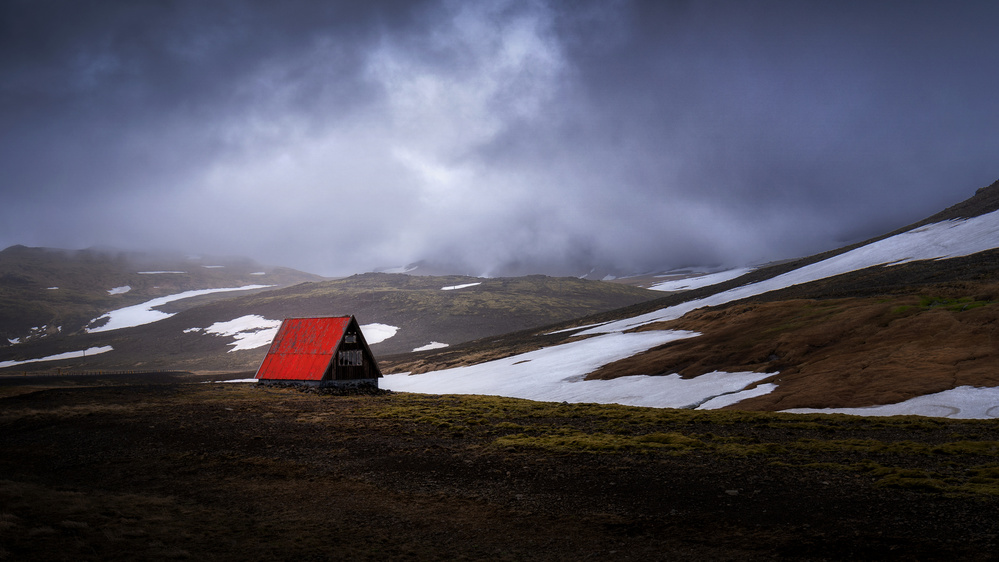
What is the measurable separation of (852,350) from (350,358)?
40745 millimetres

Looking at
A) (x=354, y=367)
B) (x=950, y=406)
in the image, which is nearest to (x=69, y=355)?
(x=354, y=367)

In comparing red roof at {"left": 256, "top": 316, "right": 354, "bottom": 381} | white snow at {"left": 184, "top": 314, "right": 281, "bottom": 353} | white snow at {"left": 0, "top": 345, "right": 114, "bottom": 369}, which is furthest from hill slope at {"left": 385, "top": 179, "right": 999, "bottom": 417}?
white snow at {"left": 0, "top": 345, "right": 114, "bottom": 369}

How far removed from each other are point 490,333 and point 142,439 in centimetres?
15095

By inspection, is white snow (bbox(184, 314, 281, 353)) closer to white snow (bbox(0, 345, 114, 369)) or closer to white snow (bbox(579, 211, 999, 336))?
white snow (bbox(0, 345, 114, 369))

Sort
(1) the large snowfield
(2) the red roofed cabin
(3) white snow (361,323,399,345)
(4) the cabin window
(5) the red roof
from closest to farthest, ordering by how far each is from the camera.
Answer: (1) the large snowfield
(2) the red roofed cabin
(5) the red roof
(4) the cabin window
(3) white snow (361,323,399,345)

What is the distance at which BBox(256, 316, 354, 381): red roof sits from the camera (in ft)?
157

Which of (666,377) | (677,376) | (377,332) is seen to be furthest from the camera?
(377,332)

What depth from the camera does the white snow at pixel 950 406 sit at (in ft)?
72.0

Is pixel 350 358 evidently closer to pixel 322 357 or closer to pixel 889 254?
pixel 322 357

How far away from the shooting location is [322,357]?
48.1 meters

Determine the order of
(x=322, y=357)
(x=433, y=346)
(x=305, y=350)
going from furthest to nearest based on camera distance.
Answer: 1. (x=433, y=346)
2. (x=305, y=350)
3. (x=322, y=357)

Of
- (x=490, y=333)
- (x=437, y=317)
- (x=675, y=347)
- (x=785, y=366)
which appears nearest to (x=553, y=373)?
(x=675, y=347)

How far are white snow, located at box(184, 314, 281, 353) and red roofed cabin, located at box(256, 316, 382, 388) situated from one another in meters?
118

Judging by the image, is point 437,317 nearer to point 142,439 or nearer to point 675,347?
point 675,347
